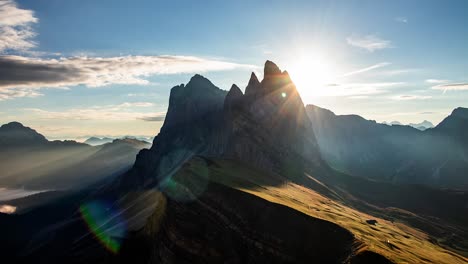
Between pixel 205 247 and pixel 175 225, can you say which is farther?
pixel 175 225

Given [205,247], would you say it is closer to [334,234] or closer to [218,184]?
[218,184]

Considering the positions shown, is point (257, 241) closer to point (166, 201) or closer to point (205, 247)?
point (205, 247)

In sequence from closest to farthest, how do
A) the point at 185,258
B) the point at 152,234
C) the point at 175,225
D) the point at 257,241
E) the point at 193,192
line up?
the point at 257,241 < the point at 185,258 < the point at 175,225 < the point at 193,192 < the point at 152,234

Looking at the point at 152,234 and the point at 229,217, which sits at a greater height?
the point at 229,217

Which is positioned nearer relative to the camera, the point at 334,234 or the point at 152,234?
the point at 334,234

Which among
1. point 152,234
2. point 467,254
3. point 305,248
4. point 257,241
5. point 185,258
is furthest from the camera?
point 467,254

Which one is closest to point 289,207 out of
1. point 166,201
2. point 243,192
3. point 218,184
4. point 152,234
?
point 243,192

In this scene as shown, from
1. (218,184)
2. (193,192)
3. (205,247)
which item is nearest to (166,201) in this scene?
(193,192)

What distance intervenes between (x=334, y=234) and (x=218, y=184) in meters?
41.2

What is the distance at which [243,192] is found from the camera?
108m

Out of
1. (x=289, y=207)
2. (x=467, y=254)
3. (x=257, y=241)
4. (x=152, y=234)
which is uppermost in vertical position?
(x=289, y=207)

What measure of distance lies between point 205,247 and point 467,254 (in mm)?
141670

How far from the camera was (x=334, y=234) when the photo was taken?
89.7 meters

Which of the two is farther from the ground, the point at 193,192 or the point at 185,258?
the point at 193,192
